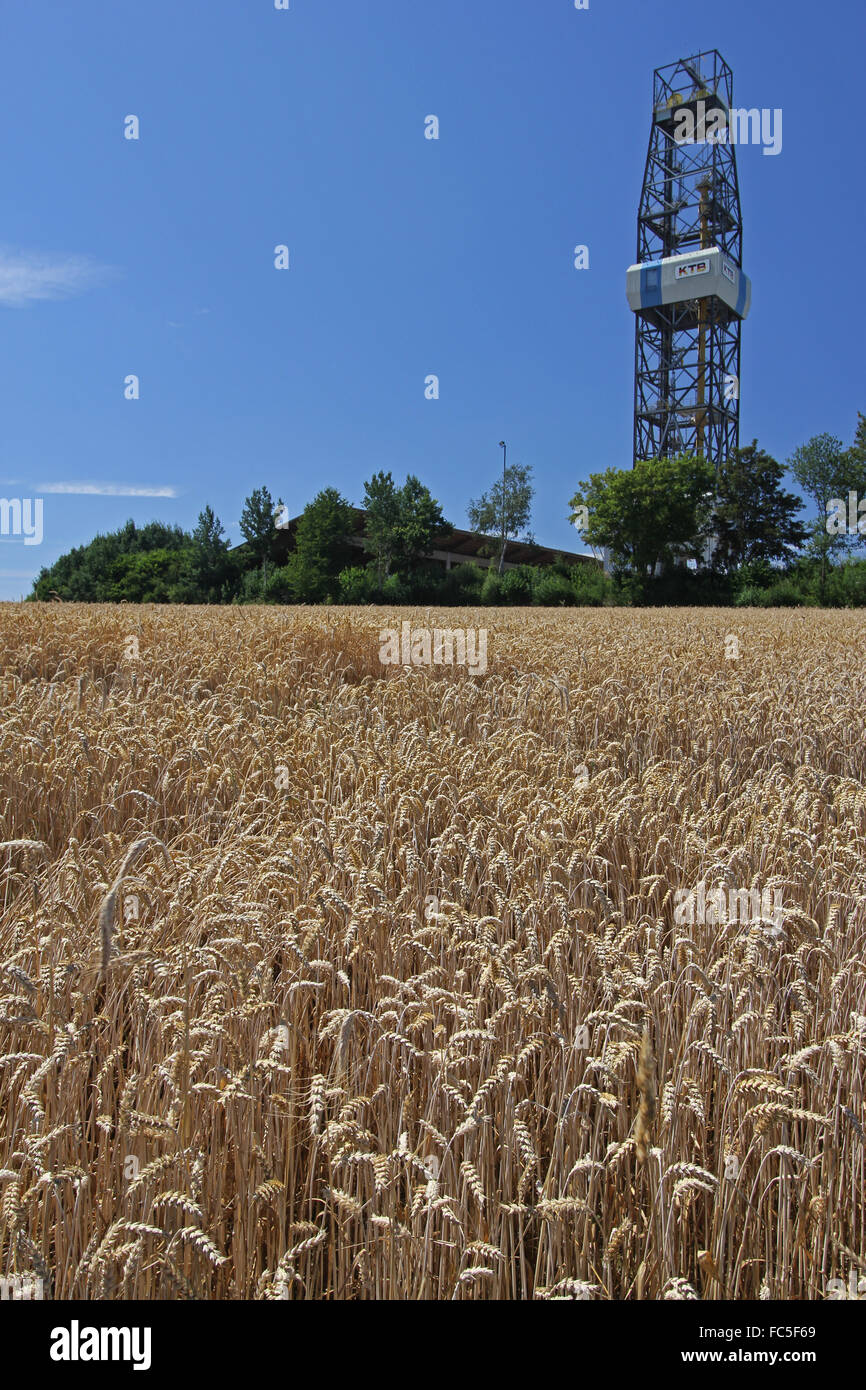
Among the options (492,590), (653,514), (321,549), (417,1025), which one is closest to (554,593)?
(492,590)

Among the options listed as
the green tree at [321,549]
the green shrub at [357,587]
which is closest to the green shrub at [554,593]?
the green shrub at [357,587]

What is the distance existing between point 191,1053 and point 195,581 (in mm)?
63454

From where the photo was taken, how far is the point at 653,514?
53.2 m

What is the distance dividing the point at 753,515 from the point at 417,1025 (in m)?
60.8

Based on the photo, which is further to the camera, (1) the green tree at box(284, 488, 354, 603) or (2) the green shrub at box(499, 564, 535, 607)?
(1) the green tree at box(284, 488, 354, 603)

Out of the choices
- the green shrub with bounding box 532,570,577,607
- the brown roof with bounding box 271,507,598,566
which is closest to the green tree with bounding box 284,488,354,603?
the brown roof with bounding box 271,507,598,566

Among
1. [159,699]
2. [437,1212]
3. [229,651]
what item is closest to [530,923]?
[437,1212]

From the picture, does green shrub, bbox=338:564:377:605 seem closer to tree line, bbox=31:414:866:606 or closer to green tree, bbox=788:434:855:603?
tree line, bbox=31:414:866:606

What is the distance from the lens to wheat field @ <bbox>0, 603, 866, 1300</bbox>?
1636 millimetres

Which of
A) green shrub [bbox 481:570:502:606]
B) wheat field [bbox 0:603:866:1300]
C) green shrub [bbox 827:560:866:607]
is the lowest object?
wheat field [bbox 0:603:866:1300]

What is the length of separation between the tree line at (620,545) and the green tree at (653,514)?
0.10m

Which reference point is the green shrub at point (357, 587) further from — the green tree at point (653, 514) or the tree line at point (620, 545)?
the green tree at point (653, 514)

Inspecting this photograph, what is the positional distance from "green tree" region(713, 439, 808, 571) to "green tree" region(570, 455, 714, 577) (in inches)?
74.9
